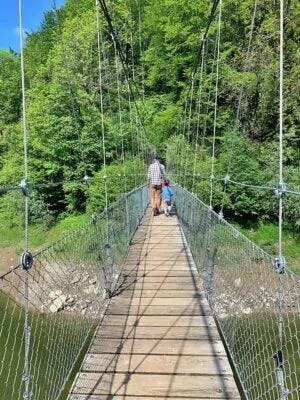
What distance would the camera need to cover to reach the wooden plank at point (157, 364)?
181 cm

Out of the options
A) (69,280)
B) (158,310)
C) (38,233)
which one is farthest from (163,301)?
(38,233)

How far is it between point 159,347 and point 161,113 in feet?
41.7

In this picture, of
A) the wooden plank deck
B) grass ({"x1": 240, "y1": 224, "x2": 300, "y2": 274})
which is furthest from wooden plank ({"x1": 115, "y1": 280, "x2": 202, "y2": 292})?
grass ({"x1": 240, "y1": 224, "x2": 300, "y2": 274})

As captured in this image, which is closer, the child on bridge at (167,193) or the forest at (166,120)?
the child on bridge at (167,193)

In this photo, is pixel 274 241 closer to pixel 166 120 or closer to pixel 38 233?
pixel 166 120

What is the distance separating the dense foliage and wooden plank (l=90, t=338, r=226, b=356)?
255 inches

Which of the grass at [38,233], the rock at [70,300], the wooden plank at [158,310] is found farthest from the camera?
the grass at [38,233]

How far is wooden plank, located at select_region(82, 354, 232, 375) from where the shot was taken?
5.92 feet

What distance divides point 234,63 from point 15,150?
20.7 ft

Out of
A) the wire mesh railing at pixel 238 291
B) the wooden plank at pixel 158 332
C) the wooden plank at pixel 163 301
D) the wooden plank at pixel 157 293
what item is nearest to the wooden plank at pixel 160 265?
the wire mesh railing at pixel 238 291

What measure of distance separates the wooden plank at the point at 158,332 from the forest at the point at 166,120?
21.5 ft

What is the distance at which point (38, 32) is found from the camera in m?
19.7

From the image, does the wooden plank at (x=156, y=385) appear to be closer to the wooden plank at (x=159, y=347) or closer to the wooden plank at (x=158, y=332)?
the wooden plank at (x=159, y=347)

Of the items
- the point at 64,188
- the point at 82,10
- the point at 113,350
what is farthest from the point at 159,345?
the point at 82,10
